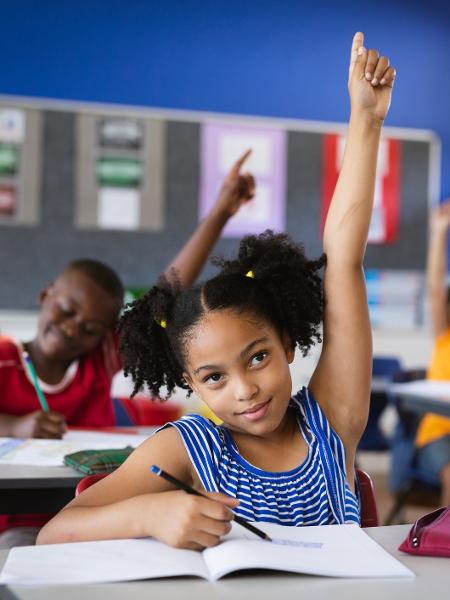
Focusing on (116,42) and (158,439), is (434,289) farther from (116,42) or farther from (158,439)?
(158,439)

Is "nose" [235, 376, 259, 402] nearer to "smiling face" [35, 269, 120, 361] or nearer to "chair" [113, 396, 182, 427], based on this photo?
"smiling face" [35, 269, 120, 361]

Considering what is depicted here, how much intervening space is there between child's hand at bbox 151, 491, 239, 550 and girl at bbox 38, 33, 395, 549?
0.13ft

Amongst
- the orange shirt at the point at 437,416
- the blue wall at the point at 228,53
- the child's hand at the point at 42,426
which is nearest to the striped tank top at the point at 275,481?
the child's hand at the point at 42,426

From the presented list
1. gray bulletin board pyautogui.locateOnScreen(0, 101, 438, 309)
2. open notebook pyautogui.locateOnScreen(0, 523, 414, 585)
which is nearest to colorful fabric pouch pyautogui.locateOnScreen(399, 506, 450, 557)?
open notebook pyautogui.locateOnScreen(0, 523, 414, 585)

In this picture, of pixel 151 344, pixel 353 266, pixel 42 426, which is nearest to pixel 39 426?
pixel 42 426

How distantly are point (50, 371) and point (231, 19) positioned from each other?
2982mm

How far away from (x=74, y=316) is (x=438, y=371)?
71.3 inches

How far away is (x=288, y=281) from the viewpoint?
49.6 inches

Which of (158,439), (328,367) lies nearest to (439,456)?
(328,367)

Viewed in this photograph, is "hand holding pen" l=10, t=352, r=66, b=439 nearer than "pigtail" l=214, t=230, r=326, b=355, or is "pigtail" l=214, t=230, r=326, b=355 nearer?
"pigtail" l=214, t=230, r=326, b=355

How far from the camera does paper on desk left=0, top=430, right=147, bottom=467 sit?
154cm

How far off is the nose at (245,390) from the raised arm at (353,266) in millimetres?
178

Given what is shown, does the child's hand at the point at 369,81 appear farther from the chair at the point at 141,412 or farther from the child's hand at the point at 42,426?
the chair at the point at 141,412

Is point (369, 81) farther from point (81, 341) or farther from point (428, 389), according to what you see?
point (428, 389)
